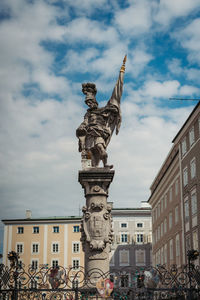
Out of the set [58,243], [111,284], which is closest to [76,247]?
[58,243]

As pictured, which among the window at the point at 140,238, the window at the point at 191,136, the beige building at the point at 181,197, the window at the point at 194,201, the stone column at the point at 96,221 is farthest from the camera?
the window at the point at 140,238

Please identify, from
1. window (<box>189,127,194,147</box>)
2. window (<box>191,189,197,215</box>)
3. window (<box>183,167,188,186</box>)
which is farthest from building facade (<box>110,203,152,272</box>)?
window (<box>189,127,194,147</box>)

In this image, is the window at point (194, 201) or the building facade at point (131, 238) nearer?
the window at point (194, 201)

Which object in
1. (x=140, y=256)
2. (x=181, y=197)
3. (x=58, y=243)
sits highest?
(x=181, y=197)

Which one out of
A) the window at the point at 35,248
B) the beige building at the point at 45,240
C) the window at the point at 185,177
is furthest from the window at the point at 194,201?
the window at the point at 35,248

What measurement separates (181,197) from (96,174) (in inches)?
1247

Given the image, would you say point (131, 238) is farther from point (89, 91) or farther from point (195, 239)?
point (89, 91)

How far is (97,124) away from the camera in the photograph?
1117 centimetres

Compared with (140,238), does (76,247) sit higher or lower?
lower

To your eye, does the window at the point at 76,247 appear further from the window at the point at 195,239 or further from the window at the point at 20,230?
the window at the point at 195,239

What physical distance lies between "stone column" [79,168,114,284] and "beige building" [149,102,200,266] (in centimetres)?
2585

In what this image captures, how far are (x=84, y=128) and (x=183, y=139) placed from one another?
31159 millimetres

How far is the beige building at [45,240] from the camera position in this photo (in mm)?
62312

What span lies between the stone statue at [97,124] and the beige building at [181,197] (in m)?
24.8
